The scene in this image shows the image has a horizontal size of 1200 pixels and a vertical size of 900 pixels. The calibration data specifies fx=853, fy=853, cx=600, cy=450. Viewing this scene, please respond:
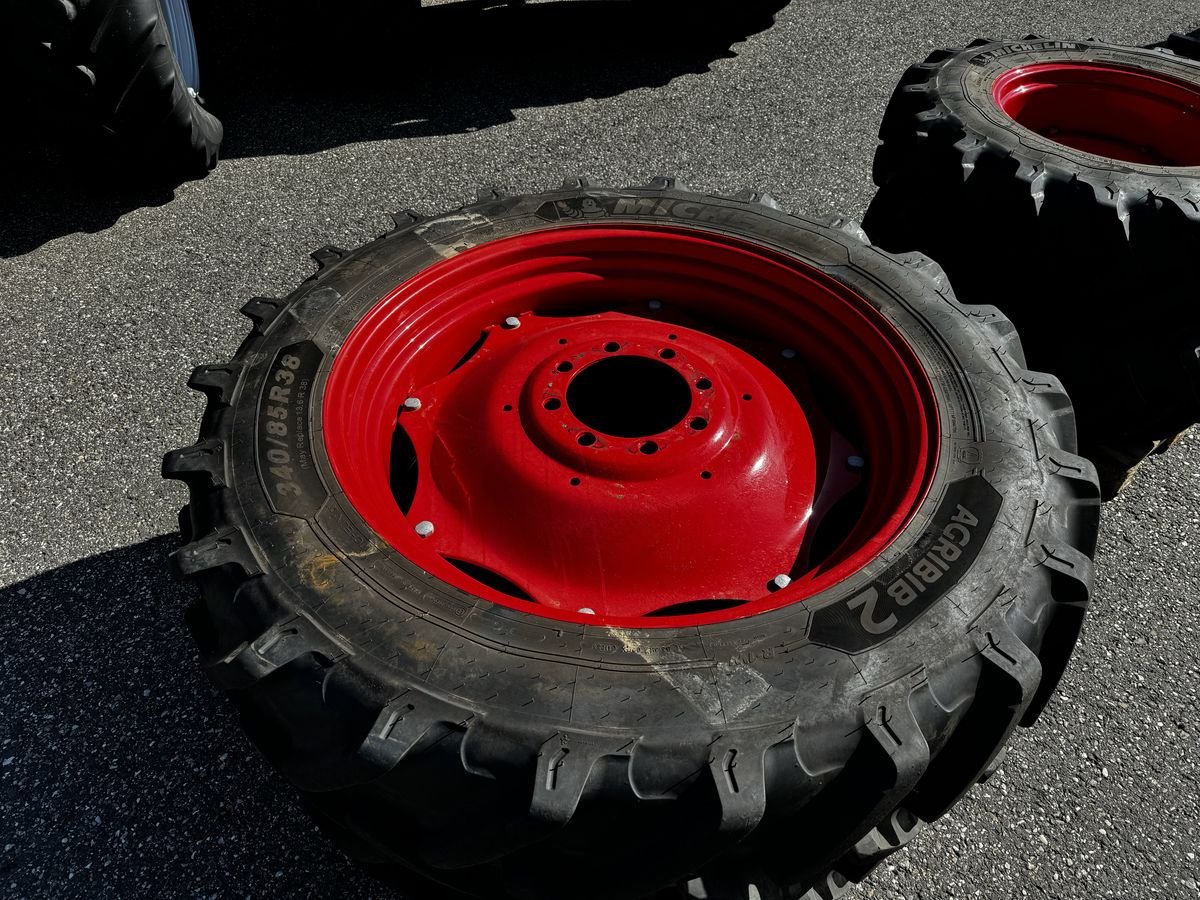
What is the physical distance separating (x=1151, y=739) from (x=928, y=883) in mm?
829

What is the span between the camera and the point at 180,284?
359cm

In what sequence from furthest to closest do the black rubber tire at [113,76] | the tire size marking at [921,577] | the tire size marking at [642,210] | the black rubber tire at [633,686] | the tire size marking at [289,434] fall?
the black rubber tire at [113,76]
the tire size marking at [642,210]
the tire size marking at [289,434]
the tire size marking at [921,577]
the black rubber tire at [633,686]

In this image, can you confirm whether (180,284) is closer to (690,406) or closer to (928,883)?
(690,406)

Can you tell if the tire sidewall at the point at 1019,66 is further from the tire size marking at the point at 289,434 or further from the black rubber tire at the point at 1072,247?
the tire size marking at the point at 289,434

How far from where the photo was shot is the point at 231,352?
3.28 meters

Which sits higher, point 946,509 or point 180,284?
point 946,509

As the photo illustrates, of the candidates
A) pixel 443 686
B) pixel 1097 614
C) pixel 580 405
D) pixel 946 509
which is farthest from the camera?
pixel 1097 614

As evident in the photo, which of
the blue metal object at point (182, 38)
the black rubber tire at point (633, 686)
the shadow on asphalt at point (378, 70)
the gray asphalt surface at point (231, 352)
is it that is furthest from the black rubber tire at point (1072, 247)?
the blue metal object at point (182, 38)

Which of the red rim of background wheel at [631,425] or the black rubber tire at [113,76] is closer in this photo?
the red rim of background wheel at [631,425]

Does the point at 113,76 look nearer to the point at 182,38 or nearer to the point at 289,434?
the point at 182,38

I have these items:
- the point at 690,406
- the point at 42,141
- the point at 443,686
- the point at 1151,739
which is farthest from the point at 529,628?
the point at 42,141

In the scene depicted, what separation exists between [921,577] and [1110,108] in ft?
8.68

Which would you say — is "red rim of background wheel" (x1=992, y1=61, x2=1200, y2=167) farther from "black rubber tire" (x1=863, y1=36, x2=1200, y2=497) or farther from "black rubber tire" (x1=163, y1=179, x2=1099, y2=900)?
"black rubber tire" (x1=163, y1=179, x2=1099, y2=900)

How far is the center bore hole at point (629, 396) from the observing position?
6.82 ft
